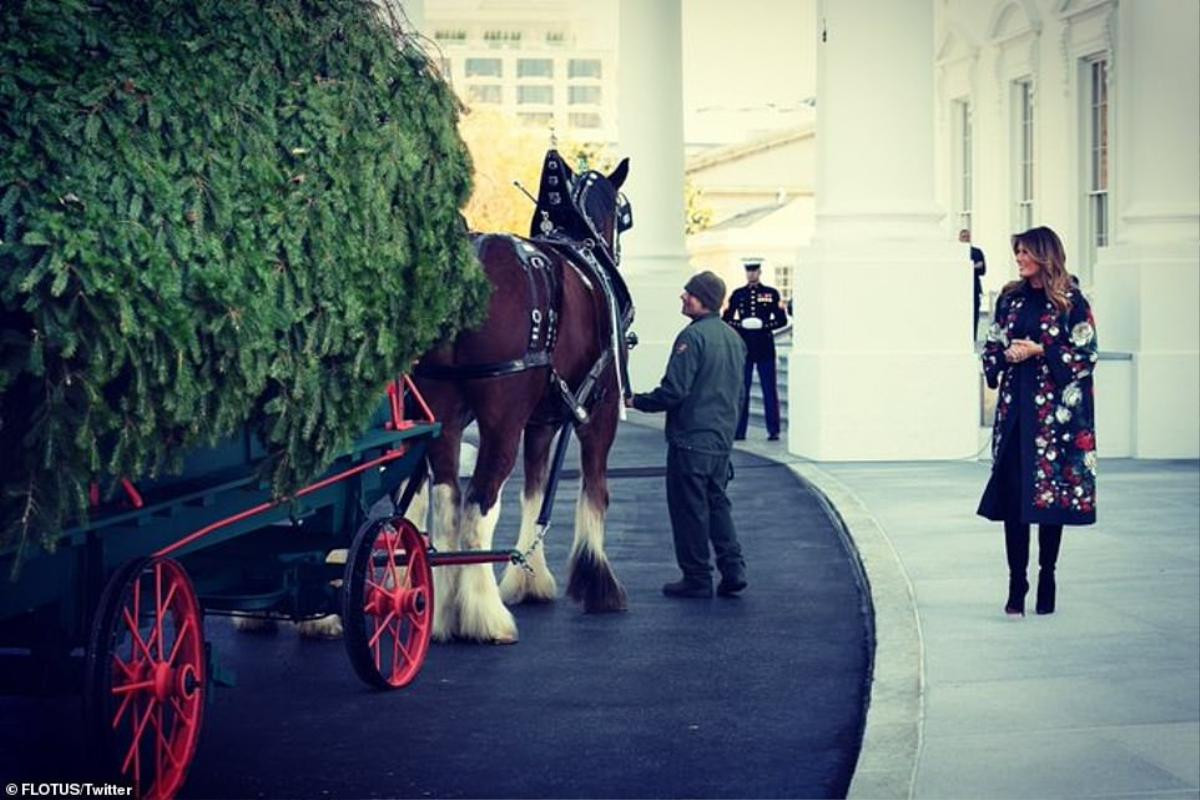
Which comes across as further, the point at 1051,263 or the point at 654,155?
the point at 654,155

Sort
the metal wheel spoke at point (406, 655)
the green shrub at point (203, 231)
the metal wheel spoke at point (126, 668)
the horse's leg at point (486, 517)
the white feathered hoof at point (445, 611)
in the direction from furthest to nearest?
the white feathered hoof at point (445, 611) → the horse's leg at point (486, 517) → the metal wheel spoke at point (406, 655) → the metal wheel spoke at point (126, 668) → the green shrub at point (203, 231)

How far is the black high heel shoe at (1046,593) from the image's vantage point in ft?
34.5

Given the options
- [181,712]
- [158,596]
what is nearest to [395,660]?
[181,712]

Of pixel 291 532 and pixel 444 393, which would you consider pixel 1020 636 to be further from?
pixel 291 532

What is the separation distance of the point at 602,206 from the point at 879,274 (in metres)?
7.55

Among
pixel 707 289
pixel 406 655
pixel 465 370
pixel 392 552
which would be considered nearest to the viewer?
pixel 392 552

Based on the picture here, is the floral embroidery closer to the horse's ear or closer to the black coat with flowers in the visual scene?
the black coat with flowers

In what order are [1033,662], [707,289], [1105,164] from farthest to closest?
[1105,164] < [707,289] < [1033,662]

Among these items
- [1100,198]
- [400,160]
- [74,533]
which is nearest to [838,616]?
[400,160]

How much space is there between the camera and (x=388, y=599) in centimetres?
872

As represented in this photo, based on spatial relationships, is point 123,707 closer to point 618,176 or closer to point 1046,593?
point 1046,593

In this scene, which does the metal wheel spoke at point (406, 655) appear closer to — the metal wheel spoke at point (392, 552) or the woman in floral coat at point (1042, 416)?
the metal wheel spoke at point (392, 552)

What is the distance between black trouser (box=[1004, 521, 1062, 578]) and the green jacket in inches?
70.0

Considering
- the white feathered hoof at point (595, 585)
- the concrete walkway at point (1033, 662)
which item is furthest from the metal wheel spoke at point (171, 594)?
the white feathered hoof at point (595, 585)
